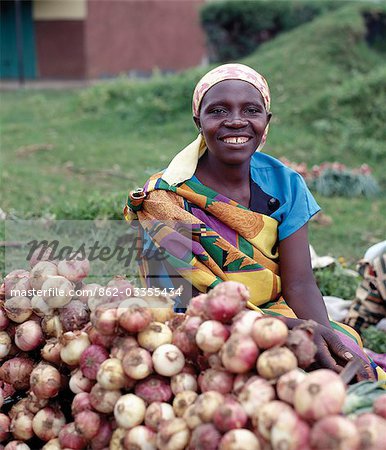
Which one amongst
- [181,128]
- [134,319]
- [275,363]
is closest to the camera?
[275,363]

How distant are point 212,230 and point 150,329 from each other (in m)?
0.88

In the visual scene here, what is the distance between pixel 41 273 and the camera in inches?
86.2

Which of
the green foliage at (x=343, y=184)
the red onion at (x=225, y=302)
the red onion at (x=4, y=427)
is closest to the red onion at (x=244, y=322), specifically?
the red onion at (x=225, y=302)

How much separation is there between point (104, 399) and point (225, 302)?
0.42m

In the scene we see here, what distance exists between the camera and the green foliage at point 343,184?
293 inches

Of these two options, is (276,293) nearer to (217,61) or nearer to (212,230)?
(212,230)

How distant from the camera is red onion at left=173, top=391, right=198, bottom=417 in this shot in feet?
5.89

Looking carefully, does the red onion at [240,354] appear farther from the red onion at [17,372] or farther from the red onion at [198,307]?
the red onion at [17,372]

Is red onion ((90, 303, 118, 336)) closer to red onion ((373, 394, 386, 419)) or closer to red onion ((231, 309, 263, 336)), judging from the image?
red onion ((231, 309, 263, 336))

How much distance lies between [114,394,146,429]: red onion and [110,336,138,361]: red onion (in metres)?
0.12

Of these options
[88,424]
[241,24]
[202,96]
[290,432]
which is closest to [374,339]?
[202,96]

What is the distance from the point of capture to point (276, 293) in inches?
112

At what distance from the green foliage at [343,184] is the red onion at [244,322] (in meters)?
5.75

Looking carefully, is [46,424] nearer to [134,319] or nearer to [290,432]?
[134,319]
